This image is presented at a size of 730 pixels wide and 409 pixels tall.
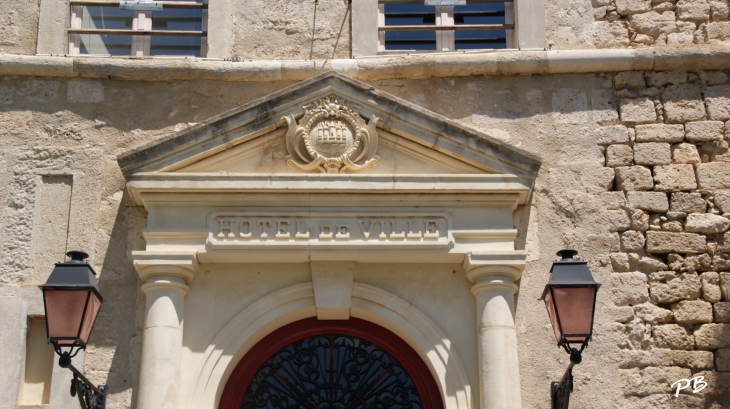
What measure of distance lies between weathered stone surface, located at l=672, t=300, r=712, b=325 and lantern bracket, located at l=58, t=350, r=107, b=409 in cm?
363

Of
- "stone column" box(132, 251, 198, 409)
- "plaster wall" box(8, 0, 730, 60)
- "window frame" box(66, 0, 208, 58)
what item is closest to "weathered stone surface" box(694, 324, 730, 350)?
"plaster wall" box(8, 0, 730, 60)

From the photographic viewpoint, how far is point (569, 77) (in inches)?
295

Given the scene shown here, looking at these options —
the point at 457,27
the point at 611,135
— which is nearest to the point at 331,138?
the point at 457,27

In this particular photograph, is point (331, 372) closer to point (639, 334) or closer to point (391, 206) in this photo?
point (391, 206)

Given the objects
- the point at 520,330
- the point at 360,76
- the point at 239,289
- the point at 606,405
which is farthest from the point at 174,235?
the point at 606,405

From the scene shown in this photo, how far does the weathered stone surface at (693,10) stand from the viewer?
7645mm

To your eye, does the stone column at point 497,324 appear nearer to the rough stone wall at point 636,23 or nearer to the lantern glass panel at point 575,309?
the lantern glass panel at point 575,309

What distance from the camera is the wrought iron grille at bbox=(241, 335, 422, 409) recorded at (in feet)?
22.2

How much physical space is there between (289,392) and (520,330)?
5.07ft

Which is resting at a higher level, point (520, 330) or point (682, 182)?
point (682, 182)

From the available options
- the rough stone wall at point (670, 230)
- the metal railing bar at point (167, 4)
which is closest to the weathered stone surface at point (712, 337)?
the rough stone wall at point (670, 230)

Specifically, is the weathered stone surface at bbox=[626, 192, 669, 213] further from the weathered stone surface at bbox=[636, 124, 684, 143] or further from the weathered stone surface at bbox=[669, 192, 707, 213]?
the weathered stone surface at bbox=[636, 124, 684, 143]

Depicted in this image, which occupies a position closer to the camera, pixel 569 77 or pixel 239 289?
pixel 239 289

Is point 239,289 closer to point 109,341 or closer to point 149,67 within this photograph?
point 109,341
